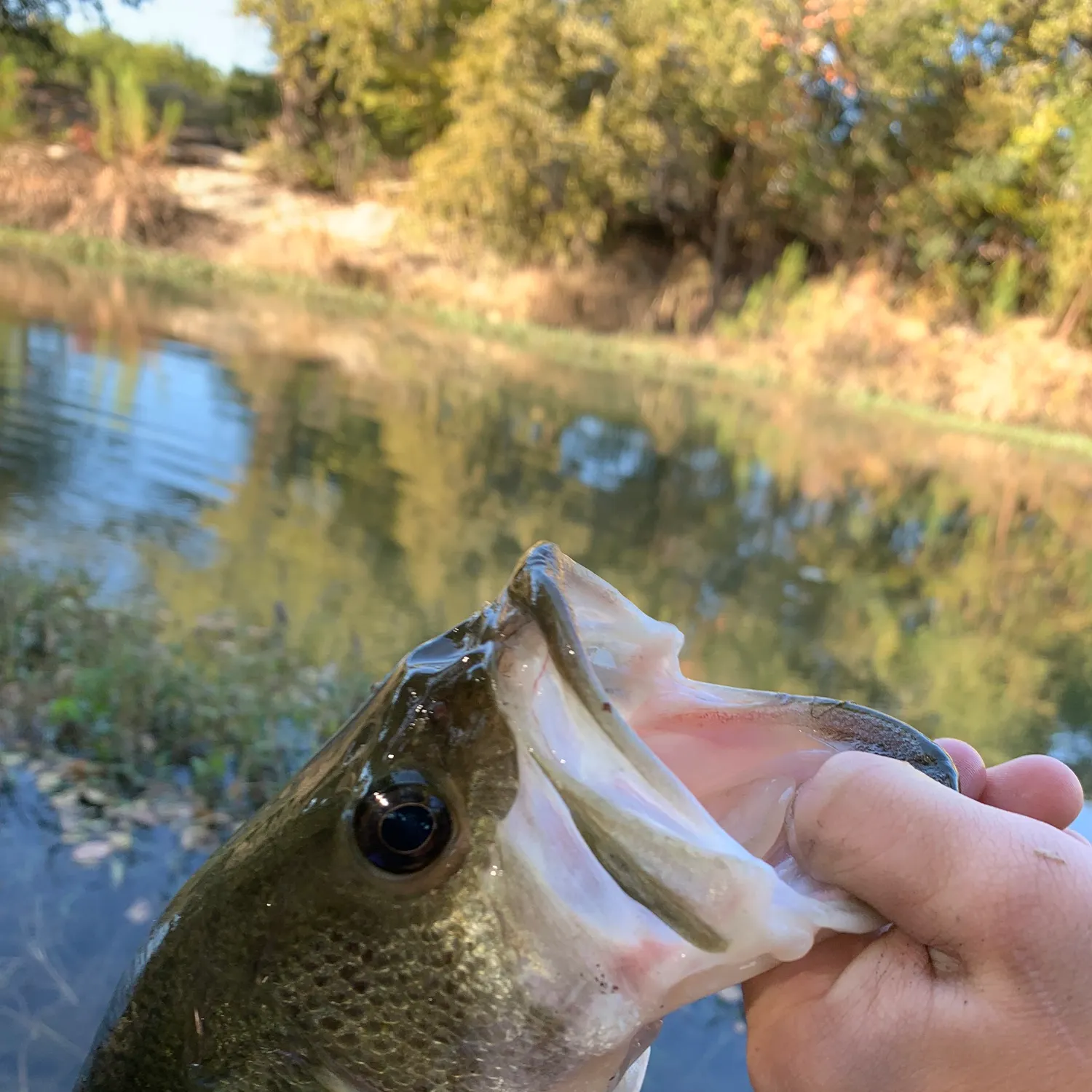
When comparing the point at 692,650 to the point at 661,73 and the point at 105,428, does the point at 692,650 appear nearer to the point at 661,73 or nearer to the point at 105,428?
the point at 105,428

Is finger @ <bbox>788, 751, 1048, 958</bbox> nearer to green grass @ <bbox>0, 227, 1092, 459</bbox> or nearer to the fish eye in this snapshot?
the fish eye

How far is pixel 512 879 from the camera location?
0.98 m

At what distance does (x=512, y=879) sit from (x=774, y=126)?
25.2 metres

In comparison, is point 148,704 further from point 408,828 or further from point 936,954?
point 936,954

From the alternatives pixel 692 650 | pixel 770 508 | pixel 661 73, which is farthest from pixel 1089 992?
pixel 661 73

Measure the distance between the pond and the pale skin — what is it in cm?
192

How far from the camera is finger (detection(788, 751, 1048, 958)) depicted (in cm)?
86

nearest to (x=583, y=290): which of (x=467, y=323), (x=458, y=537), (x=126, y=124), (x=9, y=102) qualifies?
(x=467, y=323)

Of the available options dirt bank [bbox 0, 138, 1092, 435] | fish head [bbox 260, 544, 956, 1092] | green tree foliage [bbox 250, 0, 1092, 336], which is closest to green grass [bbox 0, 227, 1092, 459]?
dirt bank [bbox 0, 138, 1092, 435]

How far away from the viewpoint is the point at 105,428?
7902mm

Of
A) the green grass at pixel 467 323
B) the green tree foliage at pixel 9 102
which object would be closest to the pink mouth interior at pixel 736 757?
the green grass at pixel 467 323

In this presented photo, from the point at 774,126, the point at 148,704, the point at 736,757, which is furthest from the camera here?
the point at 774,126

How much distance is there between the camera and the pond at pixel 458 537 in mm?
2910

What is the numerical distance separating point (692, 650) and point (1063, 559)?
213 inches
